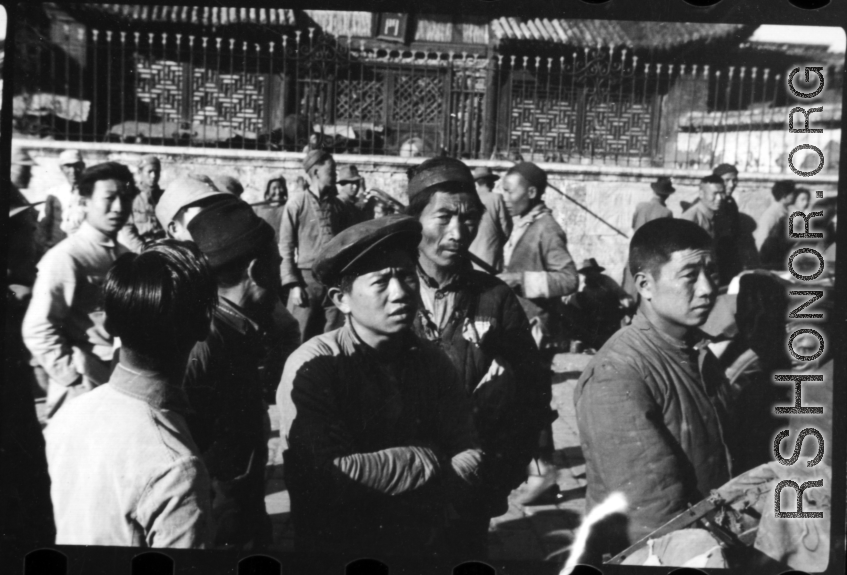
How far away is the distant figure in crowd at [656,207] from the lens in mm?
4473

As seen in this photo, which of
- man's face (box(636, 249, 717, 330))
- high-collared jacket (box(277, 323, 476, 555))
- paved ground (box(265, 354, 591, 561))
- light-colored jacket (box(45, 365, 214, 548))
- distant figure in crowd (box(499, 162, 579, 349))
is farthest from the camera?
distant figure in crowd (box(499, 162, 579, 349))

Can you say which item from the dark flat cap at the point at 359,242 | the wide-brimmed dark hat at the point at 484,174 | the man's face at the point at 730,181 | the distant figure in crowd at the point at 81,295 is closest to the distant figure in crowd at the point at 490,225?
the wide-brimmed dark hat at the point at 484,174

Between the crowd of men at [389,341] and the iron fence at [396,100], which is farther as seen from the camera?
the iron fence at [396,100]

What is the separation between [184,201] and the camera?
14.3 feet

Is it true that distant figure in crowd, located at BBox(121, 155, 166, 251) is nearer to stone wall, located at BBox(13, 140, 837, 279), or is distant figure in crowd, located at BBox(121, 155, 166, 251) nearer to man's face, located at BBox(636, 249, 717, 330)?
stone wall, located at BBox(13, 140, 837, 279)

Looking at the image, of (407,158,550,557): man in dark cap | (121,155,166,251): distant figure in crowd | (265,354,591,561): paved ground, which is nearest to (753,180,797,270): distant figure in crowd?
(265,354,591,561): paved ground

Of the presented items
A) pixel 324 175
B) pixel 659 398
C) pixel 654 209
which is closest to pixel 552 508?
pixel 659 398

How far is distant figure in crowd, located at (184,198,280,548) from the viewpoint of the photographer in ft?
13.4

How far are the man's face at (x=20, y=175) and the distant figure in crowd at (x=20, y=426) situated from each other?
37 millimetres

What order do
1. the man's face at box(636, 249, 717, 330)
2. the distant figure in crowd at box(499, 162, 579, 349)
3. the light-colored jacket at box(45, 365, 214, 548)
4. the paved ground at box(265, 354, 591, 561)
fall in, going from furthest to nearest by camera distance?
the distant figure in crowd at box(499, 162, 579, 349)
the paved ground at box(265, 354, 591, 561)
the man's face at box(636, 249, 717, 330)
the light-colored jacket at box(45, 365, 214, 548)

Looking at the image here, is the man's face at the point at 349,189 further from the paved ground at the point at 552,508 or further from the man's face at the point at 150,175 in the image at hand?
the paved ground at the point at 552,508

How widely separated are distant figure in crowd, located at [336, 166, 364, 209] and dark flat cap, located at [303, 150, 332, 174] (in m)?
0.12

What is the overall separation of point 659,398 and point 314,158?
88.2 inches

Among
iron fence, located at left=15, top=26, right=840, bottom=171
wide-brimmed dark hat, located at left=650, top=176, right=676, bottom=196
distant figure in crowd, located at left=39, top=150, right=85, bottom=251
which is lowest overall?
distant figure in crowd, located at left=39, top=150, right=85, bottom=251
